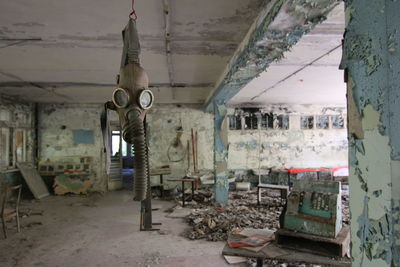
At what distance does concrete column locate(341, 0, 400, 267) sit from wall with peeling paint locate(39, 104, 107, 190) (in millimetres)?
8287

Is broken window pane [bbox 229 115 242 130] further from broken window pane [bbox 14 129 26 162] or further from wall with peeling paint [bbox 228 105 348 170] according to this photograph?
broken window pane [bbox 14 129 26 162]

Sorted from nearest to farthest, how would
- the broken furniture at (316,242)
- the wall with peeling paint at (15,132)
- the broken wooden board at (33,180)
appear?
the broken furniture at (316,242), the wall with peeling paint at (15,132), the broken wooden board at (33,180)

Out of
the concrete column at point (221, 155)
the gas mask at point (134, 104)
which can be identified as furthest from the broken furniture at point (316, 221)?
the concrete column at point (221, 155)

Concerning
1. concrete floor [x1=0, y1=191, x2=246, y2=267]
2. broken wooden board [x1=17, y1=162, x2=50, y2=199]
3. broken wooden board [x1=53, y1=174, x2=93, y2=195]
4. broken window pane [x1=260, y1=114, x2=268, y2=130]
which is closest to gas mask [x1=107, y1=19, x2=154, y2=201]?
concrete floor [x1=0, y1=191, x2=246, y2=267]

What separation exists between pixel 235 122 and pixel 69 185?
18.1 ft

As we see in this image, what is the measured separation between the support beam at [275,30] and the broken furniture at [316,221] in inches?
57.2

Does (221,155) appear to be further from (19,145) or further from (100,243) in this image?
(19,145)

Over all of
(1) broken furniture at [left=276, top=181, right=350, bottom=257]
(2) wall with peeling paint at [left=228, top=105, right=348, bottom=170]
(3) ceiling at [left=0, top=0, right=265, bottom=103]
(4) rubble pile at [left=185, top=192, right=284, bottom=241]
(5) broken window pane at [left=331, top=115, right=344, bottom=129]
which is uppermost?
(3) ceiling at [left=0, top=0, right=265, bottom=103]

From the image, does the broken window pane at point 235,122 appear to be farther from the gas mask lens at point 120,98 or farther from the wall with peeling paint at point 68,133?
the gas mask lens at point 120,98

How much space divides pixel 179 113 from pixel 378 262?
8.03m

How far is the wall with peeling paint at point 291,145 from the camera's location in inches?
364

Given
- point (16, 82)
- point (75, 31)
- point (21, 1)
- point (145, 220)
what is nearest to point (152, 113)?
point (16, 82)

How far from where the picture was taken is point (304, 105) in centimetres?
945

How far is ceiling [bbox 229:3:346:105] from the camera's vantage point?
316cm
